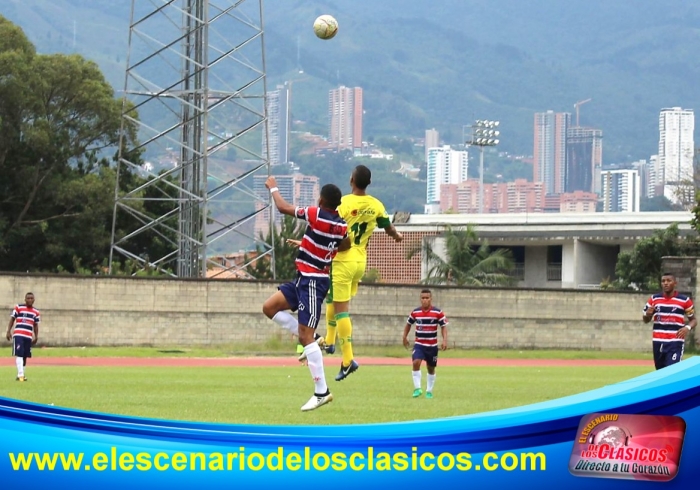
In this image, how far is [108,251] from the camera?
60188 mm

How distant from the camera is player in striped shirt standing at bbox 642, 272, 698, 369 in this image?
57.0ft

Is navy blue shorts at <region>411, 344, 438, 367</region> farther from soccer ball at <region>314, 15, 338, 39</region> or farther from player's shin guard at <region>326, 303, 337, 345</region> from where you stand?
soccer ball at <region>314, 15, 338, 39</region>

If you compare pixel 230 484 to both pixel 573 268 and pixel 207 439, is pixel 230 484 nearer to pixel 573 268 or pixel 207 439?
pixel 207 439

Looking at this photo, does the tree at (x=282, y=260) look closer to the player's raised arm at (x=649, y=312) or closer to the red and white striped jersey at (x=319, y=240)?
the player's raised arm at (x=649, y=312)

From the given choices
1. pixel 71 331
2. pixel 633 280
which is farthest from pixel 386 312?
pixel 633 280

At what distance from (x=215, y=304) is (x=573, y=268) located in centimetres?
4256

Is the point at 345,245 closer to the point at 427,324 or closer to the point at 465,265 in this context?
the point at 427,324

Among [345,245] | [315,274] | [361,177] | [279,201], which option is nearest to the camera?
[279,201]

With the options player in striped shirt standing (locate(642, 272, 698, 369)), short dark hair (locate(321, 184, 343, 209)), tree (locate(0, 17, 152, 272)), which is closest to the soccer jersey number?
short dark hair (locate(321, 184, 343, 209))

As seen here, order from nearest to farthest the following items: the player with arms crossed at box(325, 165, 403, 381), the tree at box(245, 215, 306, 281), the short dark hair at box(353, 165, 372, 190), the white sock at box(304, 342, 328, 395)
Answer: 1. the white sock at box(304, 342, 328, 395)
2. the short dark hair at box(353, 165, 372, 190)
3. the player with arms crossed at box(325, 165, 403, 381)
4. the tree at box(245, 215, 306, 281)

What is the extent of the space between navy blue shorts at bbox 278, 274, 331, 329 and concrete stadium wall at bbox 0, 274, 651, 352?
27.5 m

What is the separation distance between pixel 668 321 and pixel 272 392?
6.00m

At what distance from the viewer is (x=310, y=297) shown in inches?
440

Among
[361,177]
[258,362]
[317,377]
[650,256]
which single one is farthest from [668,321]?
[650,256]
